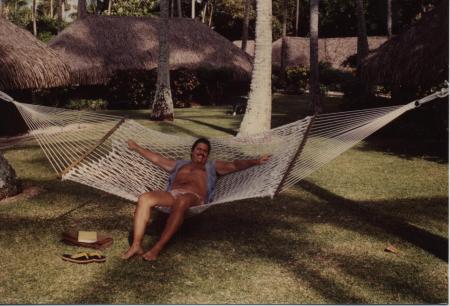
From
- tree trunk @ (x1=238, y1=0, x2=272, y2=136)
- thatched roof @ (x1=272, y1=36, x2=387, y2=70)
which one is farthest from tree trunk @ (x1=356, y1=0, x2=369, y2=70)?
thatched roof @ (x1=272, y1=36, x2=387, y2=70)

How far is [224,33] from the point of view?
109 feet

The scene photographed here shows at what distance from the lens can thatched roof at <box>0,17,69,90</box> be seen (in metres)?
8.61

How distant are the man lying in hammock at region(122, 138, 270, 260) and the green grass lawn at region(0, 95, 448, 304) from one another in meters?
0.17

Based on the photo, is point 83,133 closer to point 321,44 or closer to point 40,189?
point 40,189

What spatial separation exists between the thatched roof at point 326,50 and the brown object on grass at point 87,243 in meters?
23.4

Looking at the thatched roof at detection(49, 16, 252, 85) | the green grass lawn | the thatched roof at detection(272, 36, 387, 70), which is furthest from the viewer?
the thatched roof at detection(272, 36, 387, 70)

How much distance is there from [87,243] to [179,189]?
30.3 inches

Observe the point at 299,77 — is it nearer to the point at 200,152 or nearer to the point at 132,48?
the point at 132,48

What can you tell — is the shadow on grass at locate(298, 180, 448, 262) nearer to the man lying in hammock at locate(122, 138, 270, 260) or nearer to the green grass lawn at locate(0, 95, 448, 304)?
the green grass lawn at locate(0, 95, 448, 304)

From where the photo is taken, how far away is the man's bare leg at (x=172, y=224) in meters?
3.42

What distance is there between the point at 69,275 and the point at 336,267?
1.71m

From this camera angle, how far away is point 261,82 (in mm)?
8094

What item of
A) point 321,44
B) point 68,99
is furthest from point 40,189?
point 321,44

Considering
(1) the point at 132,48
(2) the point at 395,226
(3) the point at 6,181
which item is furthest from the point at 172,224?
(1) the point at 132,48
